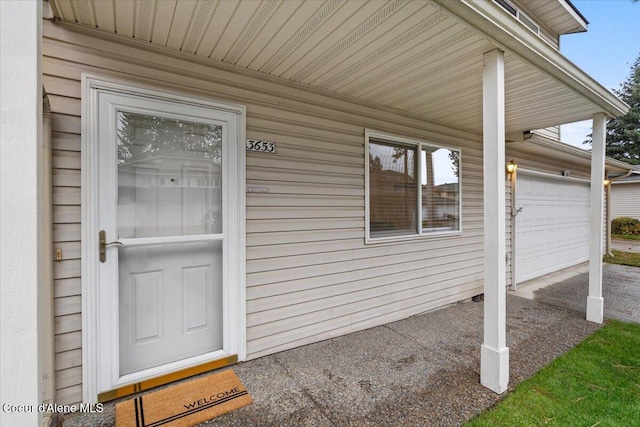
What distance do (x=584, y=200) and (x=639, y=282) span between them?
2.88m

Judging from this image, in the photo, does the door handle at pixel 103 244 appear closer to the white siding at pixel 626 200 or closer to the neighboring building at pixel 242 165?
the neighboring building at pixel 242 165

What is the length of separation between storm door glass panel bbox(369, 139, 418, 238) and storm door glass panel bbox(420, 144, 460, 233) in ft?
0.69

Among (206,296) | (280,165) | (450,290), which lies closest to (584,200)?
(450,290)

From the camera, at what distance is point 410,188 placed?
3.94m

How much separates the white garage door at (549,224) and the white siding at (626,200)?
10282mm

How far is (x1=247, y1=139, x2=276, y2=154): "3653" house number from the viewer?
266 centimetres

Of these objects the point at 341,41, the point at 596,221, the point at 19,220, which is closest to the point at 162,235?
the point at 19,220

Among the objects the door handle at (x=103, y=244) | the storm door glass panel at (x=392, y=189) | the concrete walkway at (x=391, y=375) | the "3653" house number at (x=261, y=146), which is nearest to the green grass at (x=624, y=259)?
the concrete walkway at (x=391, y=375)

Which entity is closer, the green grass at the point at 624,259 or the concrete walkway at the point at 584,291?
the concrete walkway at the point at 584,291

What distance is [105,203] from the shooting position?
2.11 m

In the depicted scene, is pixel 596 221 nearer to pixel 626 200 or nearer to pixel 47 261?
pixel 47 261

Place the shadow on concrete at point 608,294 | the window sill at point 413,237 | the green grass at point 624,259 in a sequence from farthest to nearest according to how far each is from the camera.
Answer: the green grass at point 624,259 → the shadow on concrete at point 608,294 → the window sill at point 413,237

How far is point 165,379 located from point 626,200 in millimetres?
20531

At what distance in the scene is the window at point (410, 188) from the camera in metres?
3.56
